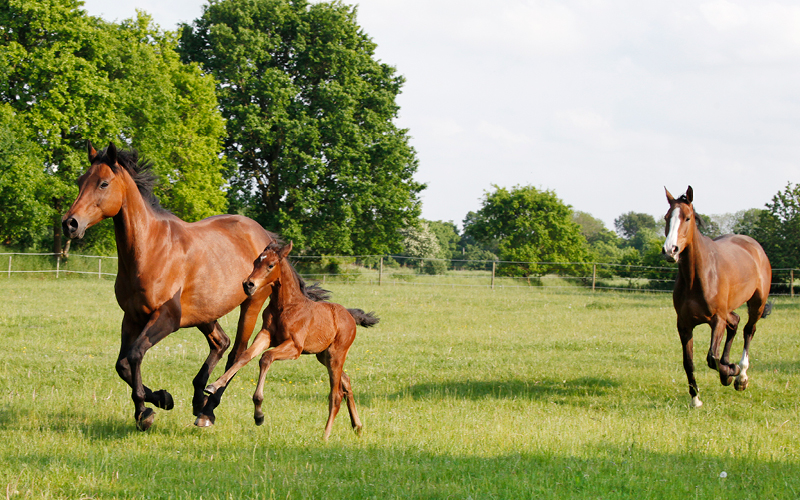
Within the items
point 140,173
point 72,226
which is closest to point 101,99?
point 140,173

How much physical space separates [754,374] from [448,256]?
72.6 meters

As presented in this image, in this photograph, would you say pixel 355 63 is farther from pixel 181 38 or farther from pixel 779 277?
pixel 779 277

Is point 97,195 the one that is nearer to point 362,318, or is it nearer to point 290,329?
point 290,329

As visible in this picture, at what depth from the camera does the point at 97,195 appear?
5812 mm

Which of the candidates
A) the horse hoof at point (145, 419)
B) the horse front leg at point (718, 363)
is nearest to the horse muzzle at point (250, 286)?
the horse hoof at point (145, 419)

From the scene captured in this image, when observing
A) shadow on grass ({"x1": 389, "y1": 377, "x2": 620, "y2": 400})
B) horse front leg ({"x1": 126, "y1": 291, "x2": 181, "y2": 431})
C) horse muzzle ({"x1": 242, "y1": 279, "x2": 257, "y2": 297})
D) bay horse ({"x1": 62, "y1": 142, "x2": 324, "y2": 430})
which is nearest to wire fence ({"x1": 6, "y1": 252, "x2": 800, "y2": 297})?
shadow on grass ({"x1": 389, "y1": 377, "x2": 620, "y2": 400})

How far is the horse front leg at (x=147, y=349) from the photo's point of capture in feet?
19.5

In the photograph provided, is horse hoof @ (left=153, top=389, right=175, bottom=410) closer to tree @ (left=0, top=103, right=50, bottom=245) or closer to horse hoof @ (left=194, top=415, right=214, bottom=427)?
horse hoof @ (left=194, top=415, right=214, bottom=427)

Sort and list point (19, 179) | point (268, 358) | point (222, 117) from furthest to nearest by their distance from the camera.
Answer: point (222, 117) < point (19, 179) < point (268, 358)

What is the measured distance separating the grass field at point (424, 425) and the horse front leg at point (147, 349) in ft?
0.87

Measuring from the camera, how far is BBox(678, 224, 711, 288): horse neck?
8.45m

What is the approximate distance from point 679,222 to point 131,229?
20.9ft

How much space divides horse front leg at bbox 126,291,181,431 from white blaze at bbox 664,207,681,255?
5.62 metres

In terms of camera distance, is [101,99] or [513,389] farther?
[101,99]
